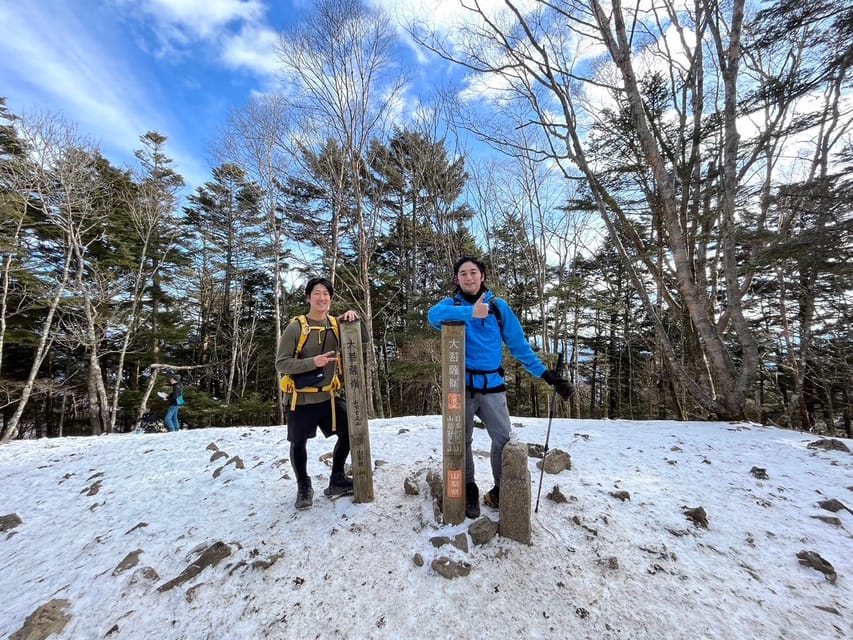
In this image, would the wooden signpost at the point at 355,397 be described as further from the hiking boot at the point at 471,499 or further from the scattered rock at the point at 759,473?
the scattered rock at the point at 759,473

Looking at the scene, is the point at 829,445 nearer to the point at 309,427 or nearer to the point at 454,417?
the point at 454,417

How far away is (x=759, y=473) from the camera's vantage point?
357cm

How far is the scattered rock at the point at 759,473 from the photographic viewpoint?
3524mm

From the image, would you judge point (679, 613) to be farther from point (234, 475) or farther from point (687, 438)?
point (234, 475)

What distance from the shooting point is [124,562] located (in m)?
2.55

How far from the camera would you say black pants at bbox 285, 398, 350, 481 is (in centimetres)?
293

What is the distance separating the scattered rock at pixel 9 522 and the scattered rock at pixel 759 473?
768 cm

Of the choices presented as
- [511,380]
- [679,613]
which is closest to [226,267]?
[511,380]

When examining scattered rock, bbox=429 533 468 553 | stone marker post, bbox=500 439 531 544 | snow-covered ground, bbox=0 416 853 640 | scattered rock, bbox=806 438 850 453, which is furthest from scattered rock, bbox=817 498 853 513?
scattered rock, bbox=429 533 468 553

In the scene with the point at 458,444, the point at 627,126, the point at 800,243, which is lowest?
the point at 458,444

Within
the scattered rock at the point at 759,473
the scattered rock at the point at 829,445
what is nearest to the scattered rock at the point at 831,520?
the scattered rock at the point at 759,473

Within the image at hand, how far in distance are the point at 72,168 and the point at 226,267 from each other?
24.1 ft

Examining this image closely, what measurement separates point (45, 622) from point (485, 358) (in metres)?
3.24

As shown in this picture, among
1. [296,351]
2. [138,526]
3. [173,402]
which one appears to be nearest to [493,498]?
[296,351]
